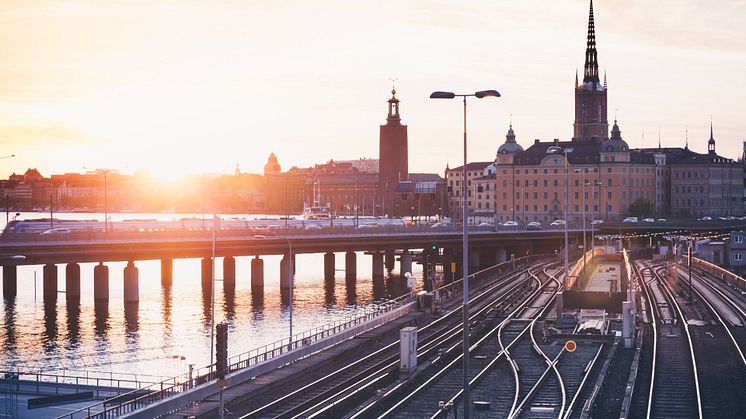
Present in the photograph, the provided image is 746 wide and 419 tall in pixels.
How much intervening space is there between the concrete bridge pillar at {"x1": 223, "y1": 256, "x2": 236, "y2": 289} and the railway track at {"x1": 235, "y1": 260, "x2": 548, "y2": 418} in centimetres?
5504

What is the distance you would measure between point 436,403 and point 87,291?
84.2 m

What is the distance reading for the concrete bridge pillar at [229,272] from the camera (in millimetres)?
125812

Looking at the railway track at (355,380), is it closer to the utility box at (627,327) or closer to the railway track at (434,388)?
the railway track at (434,388)

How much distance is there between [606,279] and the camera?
96438mm

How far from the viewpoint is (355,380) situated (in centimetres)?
4894

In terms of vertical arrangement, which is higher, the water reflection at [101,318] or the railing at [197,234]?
the railing at [197,234]

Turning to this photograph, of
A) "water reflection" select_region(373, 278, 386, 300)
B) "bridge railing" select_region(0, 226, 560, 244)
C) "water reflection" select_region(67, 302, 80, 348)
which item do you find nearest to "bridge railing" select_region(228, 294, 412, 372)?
"water reflection" select_region(67, 302, 80, 348)

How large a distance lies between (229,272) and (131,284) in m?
21.2

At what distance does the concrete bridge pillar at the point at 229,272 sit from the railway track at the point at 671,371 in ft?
180

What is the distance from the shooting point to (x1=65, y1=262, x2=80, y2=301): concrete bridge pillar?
108m

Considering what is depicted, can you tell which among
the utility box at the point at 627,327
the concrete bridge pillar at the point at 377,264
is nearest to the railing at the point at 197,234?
the concrete bridge pillar at the point at 377,264

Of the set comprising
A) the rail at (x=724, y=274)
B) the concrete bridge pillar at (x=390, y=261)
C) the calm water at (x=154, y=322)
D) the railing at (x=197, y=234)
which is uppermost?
the railing at (x=197, y=234)

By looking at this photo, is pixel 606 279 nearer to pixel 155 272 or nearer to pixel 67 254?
pixel 67 254

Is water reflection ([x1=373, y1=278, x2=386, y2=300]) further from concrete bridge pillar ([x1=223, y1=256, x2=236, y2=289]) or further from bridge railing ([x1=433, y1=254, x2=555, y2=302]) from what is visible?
concrete bridge pillar ([x1=223, y1=256, x2=236, y2=289])
